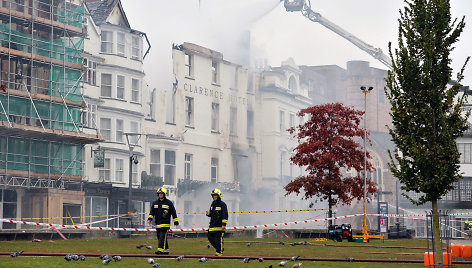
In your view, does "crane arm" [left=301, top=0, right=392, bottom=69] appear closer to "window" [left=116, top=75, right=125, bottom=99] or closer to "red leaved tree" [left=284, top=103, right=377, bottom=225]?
"window" [left=116, top=75, right=125, bottom=99]

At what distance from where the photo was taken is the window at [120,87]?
76.6 metres

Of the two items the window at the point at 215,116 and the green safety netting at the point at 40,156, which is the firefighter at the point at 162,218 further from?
the window at the point at 215,116

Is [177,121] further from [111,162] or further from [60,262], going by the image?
[60,262]

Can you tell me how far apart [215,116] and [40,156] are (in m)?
31.7

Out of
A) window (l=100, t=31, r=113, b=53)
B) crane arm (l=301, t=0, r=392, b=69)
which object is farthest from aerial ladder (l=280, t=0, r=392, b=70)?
window (l=100, t=31, r=113, b=53)

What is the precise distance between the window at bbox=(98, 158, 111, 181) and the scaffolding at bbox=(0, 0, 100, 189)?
4.79 m

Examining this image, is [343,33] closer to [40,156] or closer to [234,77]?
[234,77]

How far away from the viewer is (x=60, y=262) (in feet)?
70.4

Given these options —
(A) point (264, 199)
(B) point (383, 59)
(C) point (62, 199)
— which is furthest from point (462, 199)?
(B) point (383, 59)

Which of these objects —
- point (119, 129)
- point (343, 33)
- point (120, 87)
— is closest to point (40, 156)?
point (119, 129)

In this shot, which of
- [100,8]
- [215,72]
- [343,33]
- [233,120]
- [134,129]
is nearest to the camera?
[100,8]

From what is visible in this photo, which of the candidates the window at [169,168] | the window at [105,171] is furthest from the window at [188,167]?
the window at [105,171]

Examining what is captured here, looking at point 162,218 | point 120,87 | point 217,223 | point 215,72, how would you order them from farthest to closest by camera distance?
1. point 215,72
2. point 120,87
3. point 217,223
4. point 162,218

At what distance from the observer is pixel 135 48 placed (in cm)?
7894
